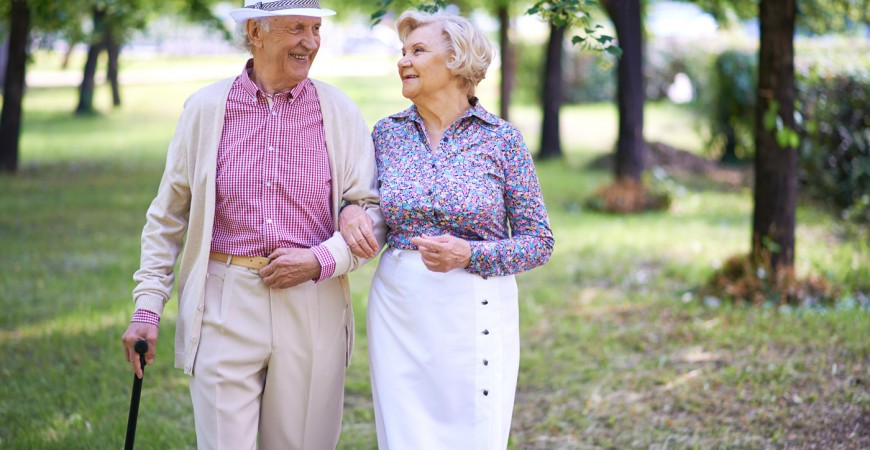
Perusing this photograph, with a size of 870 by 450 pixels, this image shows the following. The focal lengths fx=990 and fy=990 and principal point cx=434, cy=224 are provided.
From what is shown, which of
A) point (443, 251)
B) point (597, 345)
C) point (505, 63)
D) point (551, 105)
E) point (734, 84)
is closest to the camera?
point (443, 251)

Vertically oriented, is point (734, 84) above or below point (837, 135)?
above

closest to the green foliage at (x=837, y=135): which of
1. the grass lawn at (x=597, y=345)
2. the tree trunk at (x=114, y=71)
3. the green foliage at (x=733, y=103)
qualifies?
the grass lawn at (x=597, y=345)

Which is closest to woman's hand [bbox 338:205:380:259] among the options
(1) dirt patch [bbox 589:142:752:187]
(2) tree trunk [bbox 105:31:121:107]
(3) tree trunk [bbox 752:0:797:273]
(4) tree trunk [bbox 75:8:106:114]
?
(3) tree trunk [bbox 752:0:797:273]

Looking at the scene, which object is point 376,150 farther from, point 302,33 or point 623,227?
point 623,227

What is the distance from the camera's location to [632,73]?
490 inches

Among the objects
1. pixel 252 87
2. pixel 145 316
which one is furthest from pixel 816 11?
pixel 145 316

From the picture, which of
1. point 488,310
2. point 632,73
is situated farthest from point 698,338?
point 632,73

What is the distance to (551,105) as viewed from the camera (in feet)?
60.6

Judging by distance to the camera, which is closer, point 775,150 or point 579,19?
point 579,19

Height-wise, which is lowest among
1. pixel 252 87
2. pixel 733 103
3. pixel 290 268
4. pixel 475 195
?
pixel 733 103

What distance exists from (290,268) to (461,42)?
38.1 inches

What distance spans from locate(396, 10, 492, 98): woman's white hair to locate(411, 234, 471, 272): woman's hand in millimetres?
592

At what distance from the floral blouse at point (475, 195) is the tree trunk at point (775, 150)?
441 centimetres

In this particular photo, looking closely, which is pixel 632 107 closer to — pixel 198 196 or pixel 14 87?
pixel 14 87
